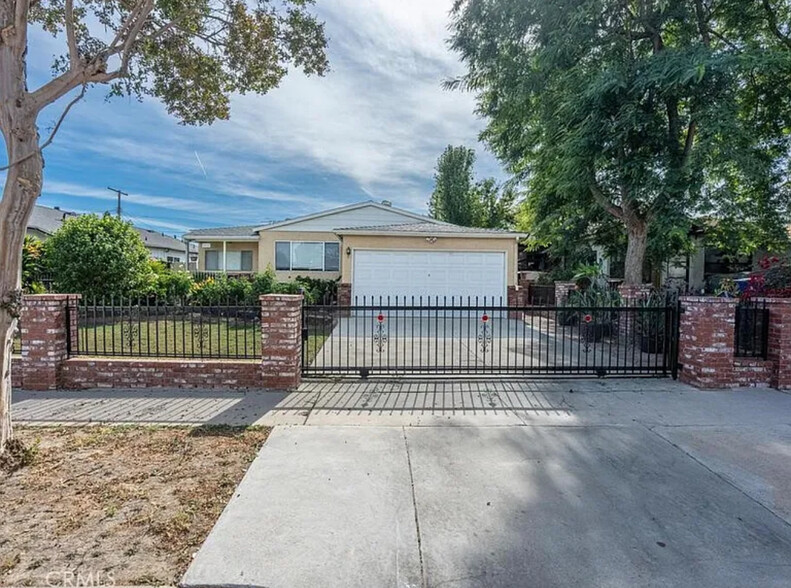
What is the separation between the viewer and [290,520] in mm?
2934

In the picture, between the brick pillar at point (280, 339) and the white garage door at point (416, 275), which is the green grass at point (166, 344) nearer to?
the brick pillar at point (280, 339)

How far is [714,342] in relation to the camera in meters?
6.12

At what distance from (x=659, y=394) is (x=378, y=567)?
5028mm

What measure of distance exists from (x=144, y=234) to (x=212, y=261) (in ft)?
76.5

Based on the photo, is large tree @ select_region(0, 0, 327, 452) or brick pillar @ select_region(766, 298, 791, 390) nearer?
large tree @ select_region(0, 0, 327, 452)

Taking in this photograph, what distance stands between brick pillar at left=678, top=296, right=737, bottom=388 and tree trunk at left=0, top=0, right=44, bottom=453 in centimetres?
795

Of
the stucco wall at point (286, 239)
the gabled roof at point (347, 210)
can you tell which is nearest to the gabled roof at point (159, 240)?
the stucco wall at point (286, 239)

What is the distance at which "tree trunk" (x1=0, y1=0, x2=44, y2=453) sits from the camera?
11.8 ft

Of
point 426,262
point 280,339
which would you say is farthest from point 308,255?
point 280,339

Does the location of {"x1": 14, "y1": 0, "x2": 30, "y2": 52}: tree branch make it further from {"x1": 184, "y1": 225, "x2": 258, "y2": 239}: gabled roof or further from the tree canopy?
the tree canopy

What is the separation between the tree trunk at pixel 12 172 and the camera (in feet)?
11.8

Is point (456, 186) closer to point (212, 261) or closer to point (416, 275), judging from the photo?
point (212, 261)

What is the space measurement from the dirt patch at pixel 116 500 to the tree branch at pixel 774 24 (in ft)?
47.3

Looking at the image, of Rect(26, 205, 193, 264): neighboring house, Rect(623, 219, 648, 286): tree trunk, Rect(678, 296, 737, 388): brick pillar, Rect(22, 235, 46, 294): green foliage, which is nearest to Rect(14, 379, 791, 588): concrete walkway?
Rect(678, 296, 737, 388): brick pillar
